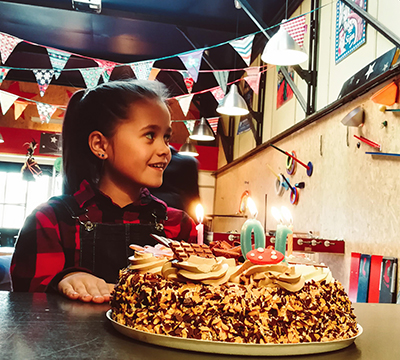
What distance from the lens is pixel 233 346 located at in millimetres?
805

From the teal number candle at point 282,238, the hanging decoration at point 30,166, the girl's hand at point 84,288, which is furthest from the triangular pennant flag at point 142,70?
the hanging decoration at point 30,166

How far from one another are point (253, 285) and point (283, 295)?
0.22 feet

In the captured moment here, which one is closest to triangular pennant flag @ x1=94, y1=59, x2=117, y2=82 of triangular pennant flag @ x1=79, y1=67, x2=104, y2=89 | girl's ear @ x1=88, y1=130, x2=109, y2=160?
triangular pennant flag @ x1=79, y1=67, x2=104, y2=89

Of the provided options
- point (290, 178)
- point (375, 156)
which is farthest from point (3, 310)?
point (290, 178)

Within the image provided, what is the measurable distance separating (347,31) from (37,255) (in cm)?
449

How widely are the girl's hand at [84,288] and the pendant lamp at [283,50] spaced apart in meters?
3.05

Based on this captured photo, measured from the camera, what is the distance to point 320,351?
0.87 m

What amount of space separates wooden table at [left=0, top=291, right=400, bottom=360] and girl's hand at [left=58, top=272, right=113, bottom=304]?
0.09 meters

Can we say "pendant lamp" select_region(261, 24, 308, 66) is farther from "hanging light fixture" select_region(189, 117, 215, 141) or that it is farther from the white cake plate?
the white cake plate

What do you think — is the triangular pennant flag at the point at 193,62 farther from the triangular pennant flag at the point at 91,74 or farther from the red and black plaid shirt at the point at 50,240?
the red and black plaid shirt at the point at 50,240

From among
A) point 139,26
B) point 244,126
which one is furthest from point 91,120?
point 244,126

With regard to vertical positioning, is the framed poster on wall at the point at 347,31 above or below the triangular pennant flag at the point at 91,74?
above

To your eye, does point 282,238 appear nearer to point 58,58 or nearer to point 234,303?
point 234,303

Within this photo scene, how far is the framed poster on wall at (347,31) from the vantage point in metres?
4.71
